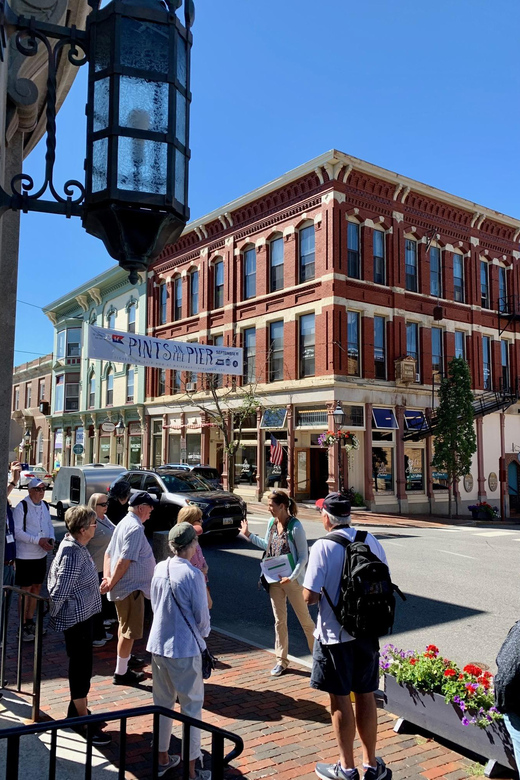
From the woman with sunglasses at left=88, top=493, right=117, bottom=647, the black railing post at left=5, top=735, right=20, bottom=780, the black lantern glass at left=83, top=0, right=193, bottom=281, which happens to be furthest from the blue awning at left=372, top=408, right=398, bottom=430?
the black railing post at left=5, top=735, right=20, bottom=780

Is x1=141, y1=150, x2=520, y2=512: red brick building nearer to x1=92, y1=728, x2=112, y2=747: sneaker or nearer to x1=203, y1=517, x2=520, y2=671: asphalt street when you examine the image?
x1=203, y1=517, x2=520, y2=671: asphalt street

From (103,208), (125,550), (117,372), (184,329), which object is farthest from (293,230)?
(103,208)

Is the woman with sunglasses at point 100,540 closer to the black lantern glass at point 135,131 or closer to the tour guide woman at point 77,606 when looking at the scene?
the tour guide woman at point 77,606

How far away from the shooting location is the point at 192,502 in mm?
13984

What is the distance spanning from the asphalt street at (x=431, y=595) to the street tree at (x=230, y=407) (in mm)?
8941

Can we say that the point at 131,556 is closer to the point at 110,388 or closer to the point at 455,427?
the point at 455,427

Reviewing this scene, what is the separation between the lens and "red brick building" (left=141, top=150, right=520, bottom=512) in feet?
83.6

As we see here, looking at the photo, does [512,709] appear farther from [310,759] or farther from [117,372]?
[117,372]

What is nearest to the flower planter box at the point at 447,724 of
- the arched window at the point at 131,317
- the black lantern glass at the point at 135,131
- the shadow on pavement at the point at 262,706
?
the shadow on pavement at the point at 262,706

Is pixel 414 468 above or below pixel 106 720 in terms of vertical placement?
above

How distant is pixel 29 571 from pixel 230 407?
20737 mm

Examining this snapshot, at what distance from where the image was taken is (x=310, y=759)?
447cm

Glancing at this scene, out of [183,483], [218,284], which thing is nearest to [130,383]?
[218,284]

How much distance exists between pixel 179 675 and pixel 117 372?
3672 centimetres
